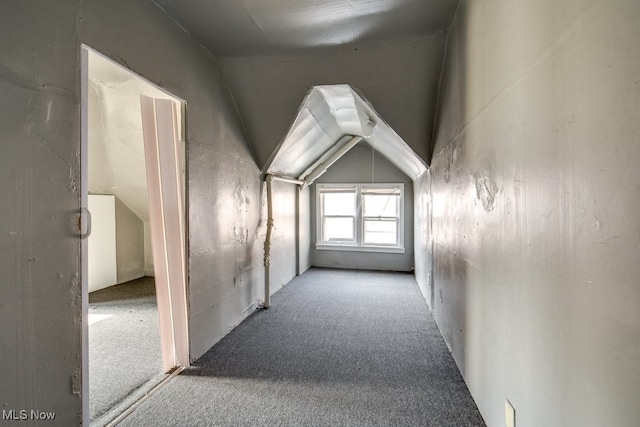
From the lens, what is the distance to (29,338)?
3.96 feet

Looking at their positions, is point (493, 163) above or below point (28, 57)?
below

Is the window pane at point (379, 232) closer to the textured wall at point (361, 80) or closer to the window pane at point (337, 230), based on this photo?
the window pane at point (337, 230)

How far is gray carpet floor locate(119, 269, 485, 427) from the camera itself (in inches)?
68.7

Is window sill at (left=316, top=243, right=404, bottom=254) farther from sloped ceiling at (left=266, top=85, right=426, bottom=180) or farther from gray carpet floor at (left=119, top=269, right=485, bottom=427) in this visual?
gray carpet floor at (left=119, top=269, right=485, bottom=427)

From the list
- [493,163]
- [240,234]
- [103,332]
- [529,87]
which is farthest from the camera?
[240,234]

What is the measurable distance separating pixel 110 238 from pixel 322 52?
3862 mm

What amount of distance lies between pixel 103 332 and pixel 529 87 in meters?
3.50

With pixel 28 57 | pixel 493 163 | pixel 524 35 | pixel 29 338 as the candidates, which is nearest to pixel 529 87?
pixel 524 35

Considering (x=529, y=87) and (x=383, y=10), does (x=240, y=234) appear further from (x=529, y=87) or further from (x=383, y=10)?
(x=529, y=87)

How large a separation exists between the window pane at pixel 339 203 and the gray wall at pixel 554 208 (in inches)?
161

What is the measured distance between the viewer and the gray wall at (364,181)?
18.6 ft

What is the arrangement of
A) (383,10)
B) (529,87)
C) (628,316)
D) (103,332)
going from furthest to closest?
1. (103,332)
2. (383,10)
3. (529,87)
4. (628,316)

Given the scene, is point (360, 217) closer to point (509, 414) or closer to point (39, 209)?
point (509, 414)

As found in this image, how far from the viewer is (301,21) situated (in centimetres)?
214
